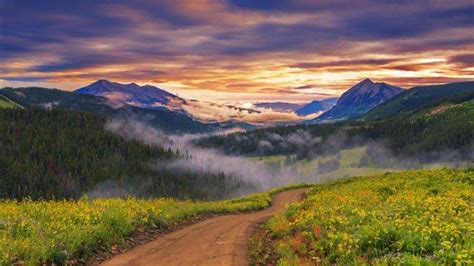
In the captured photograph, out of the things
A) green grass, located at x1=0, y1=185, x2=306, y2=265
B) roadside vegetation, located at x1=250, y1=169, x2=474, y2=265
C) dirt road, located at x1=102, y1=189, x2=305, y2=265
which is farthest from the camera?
dirt road, located at x1=102, y1=189, x2=305, y2=265

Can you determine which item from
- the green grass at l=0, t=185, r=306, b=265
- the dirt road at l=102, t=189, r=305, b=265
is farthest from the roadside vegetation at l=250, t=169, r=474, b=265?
the green grass at l=0, t=185, r=306, b=265

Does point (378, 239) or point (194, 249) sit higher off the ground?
point (378, 239)

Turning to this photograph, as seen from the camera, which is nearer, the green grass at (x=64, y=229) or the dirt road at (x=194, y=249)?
the green grass at (x=64, y=229)

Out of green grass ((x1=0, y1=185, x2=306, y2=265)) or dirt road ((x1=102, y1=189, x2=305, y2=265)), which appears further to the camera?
dirt road ((x1=102, y1=189, x2=305, y2=265))

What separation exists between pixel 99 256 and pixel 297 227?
961 cm

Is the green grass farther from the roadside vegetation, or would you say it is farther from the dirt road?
the roadside vegetation

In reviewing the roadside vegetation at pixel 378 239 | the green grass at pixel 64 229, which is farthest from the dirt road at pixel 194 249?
the green grass at pixel 64 229

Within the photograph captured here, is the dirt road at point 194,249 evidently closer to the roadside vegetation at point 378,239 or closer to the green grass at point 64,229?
the roadside vegetation at point 378,239

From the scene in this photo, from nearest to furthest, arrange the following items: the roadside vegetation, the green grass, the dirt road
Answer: the roadside vegetation < the green grass < the dirt road

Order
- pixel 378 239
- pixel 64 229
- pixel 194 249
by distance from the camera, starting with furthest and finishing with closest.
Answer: pixel 194 249 < pixel 64 229 < pixel 378 239

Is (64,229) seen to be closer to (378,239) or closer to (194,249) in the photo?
(194,249)

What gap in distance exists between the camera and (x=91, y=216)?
19.4 metres

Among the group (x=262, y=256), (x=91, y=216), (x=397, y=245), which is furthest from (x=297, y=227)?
(x=91, y=216)

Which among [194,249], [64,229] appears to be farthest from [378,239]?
[64,229]
